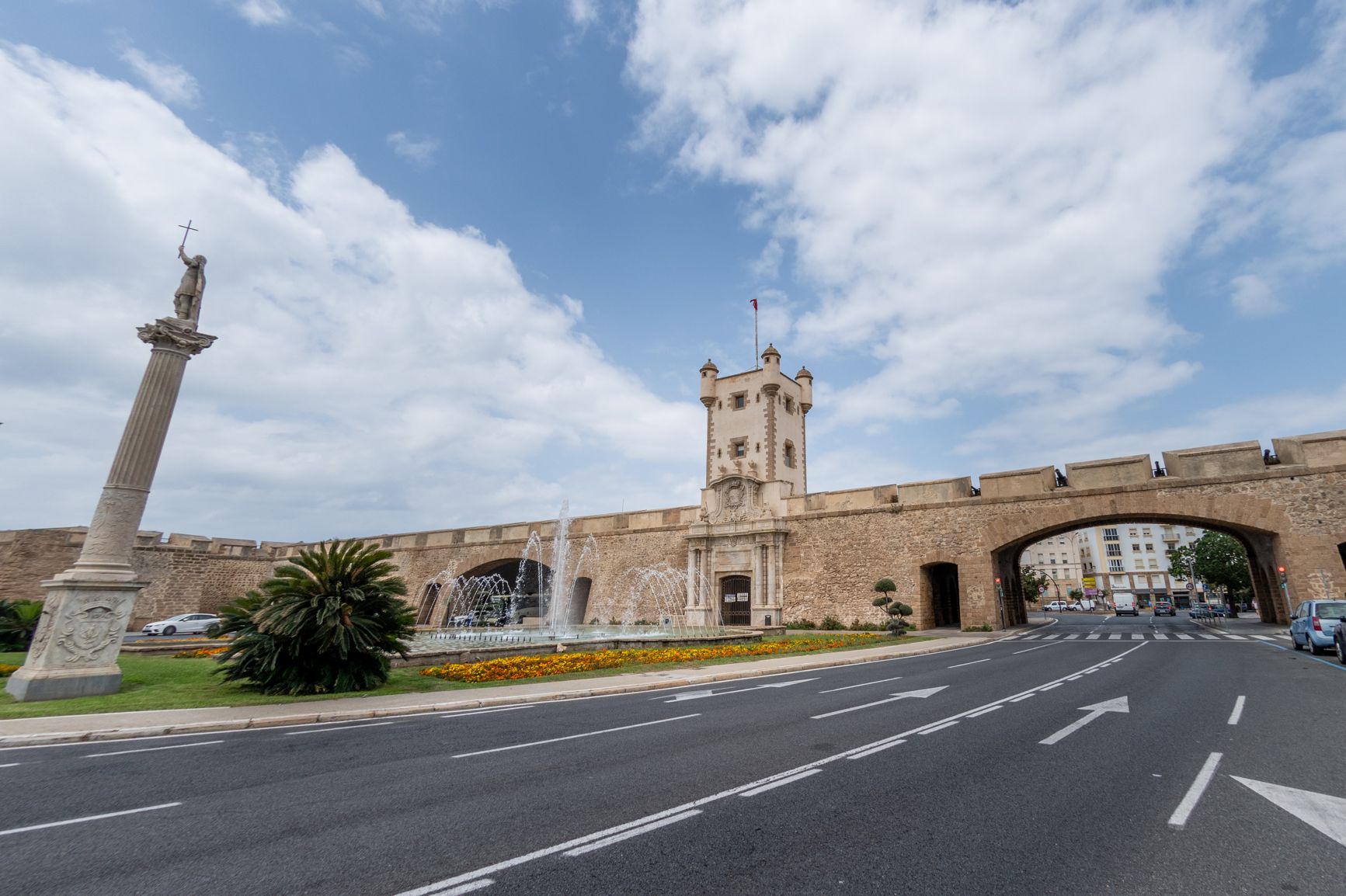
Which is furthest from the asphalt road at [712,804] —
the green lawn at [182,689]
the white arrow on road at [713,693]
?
the green lawn at [182,689]

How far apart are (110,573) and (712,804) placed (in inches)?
479

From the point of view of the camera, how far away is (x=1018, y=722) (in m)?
7.96

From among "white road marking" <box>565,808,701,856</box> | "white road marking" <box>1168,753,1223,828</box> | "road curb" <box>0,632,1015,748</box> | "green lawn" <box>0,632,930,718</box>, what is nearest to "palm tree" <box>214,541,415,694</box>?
"green lawn" <box>0,632,930,718</box>

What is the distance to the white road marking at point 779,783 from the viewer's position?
5.07 m

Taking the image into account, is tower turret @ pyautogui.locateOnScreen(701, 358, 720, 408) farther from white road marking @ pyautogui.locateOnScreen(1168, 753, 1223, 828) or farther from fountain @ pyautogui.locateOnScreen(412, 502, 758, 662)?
white road marking @ pyautogui.locateOnScreen(1168, 753, 1223, 828)

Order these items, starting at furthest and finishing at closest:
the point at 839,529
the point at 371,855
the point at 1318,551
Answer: the point at 839,529, the point at 1318,551, the point at 371,855

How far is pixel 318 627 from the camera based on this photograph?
35.9 ft

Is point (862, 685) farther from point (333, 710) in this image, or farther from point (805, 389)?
point (805, 389)

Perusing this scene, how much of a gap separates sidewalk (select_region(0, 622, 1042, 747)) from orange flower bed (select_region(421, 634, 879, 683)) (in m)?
1.05

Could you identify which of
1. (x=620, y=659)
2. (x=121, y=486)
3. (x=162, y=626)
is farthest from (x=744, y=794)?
(x=162, y=626)

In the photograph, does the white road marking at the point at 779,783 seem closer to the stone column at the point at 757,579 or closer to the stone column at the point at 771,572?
the stone column at the point at 771,572

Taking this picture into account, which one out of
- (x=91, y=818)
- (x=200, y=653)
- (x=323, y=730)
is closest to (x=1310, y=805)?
(x=91, y=818)

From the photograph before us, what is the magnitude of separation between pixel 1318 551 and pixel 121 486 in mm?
35030

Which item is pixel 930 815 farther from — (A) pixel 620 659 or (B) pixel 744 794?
(A) pixel 620 659
